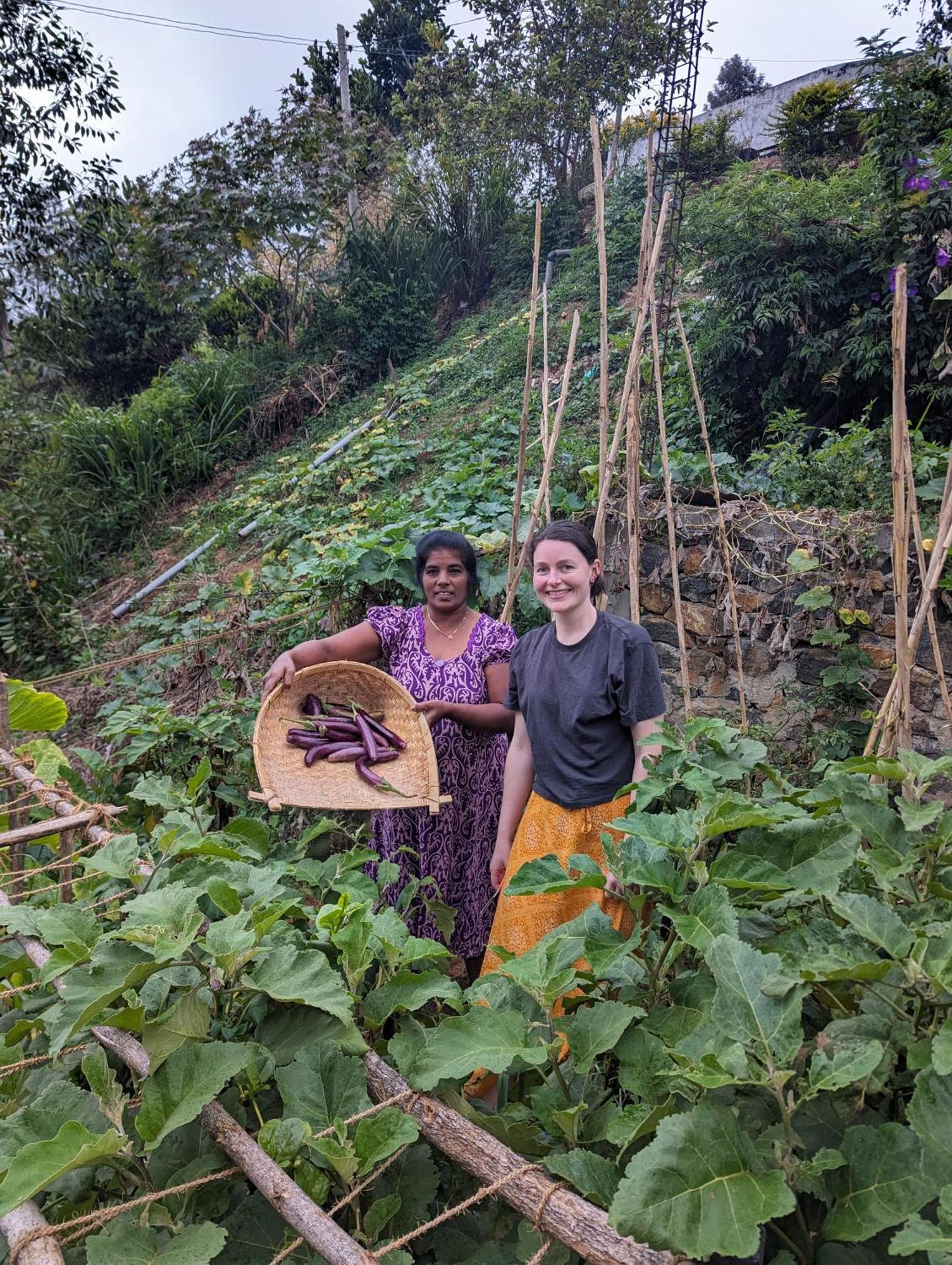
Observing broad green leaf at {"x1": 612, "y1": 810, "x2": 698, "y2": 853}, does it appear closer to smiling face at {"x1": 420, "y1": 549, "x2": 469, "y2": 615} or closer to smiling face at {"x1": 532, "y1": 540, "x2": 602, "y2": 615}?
smiling face at {"x1": 532, "y1": 540, "x2": 602, "y2": 615}

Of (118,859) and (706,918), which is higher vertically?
(706,918)

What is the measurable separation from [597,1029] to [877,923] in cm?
28

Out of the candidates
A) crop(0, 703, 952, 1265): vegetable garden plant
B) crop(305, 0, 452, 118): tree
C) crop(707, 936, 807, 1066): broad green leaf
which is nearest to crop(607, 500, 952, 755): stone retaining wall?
crop(0, 703, 952, 1265): vegetable garden plant

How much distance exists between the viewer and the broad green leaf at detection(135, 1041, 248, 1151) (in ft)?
2.54

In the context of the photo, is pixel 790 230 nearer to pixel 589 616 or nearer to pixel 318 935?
pixel 589 616

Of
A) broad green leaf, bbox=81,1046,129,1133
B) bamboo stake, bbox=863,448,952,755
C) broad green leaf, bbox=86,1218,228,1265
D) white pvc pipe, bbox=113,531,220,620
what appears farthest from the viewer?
white pvc pipe, bbox=113,531,220,620

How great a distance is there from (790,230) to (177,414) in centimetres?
705

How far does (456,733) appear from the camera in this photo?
2.68m

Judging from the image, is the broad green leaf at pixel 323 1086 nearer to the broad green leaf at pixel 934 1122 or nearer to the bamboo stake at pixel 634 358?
the broad green leaf at pixel 934 1122

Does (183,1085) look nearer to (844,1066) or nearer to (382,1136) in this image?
(382,1136)

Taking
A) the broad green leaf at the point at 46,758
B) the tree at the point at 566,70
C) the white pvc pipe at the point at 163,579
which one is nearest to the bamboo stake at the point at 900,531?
the broad green leaf at the point at 46,758

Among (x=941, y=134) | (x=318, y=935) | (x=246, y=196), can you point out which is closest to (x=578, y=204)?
(x=246, y=196)

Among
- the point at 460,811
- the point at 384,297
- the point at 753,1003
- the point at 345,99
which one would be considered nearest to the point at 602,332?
the point at 460,811

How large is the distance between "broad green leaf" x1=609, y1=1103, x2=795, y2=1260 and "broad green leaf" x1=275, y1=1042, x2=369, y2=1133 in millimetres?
336
